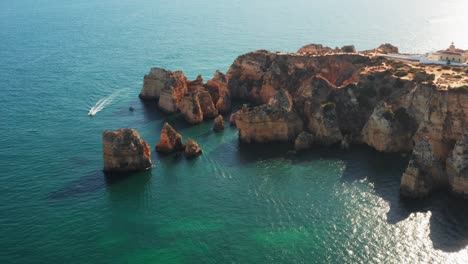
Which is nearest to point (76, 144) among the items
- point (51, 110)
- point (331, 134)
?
point (51, 110)

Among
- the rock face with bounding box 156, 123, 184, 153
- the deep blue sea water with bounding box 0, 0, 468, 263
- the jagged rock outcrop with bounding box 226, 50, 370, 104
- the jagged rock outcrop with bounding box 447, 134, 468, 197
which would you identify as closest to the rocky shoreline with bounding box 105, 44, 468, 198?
the jagged rock outcrop with bounding box 447, 134, 468, 197

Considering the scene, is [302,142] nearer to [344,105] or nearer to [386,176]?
[344,105]

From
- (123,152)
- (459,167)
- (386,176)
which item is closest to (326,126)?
(386,176)

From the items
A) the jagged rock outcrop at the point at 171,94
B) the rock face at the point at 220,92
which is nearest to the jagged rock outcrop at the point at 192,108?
the jagged rock outcrop at the point at 171,94

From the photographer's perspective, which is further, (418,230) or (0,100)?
(0,100)

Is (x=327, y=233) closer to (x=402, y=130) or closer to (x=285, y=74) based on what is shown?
(x=402, y=130)

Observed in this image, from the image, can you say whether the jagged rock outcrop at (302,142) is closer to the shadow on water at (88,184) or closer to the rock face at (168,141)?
the rock face at (168,141)
